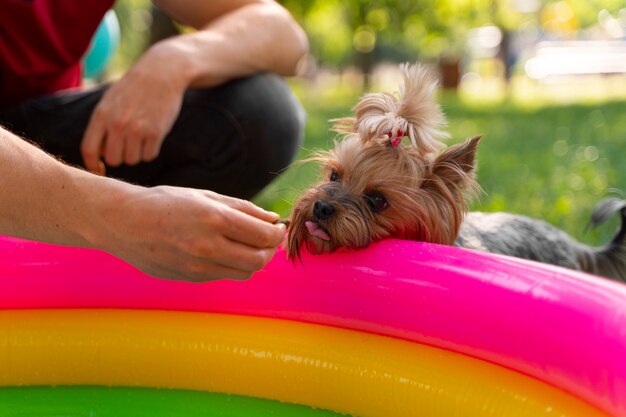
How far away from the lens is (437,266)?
2041 mm

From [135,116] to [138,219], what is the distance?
1.16m

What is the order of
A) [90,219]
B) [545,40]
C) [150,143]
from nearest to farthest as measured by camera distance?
[90,219] → [150,143] → [545,40]

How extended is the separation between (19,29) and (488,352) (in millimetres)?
2130

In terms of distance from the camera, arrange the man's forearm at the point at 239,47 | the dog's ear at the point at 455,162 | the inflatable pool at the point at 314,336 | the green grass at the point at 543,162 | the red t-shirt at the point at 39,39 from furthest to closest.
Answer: the green grass at the point at 543,162
the red t-shirt at the point at 39,39
the man's forearm at the point at 239,47
the dog's ear at the point at 455,162
the inflatable pool at the point at 314,336

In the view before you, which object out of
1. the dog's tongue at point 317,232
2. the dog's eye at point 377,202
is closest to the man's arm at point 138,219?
the dog's tongue at point 317,232

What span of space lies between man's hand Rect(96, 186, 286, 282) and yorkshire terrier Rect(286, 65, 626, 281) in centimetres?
59

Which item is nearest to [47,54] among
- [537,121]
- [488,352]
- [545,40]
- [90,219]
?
[90,219]

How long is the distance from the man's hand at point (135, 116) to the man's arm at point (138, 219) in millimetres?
959

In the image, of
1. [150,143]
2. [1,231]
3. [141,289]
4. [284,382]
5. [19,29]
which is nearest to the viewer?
[1,231]

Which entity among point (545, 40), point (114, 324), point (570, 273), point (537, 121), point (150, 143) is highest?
point (570, 273)

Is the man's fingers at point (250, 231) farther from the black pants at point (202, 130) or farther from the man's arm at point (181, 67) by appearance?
the black pants at point (202, 130)

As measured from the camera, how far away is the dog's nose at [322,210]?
224cm

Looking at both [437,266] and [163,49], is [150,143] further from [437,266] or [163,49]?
[437,266]

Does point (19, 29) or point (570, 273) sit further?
point (19, 29)
